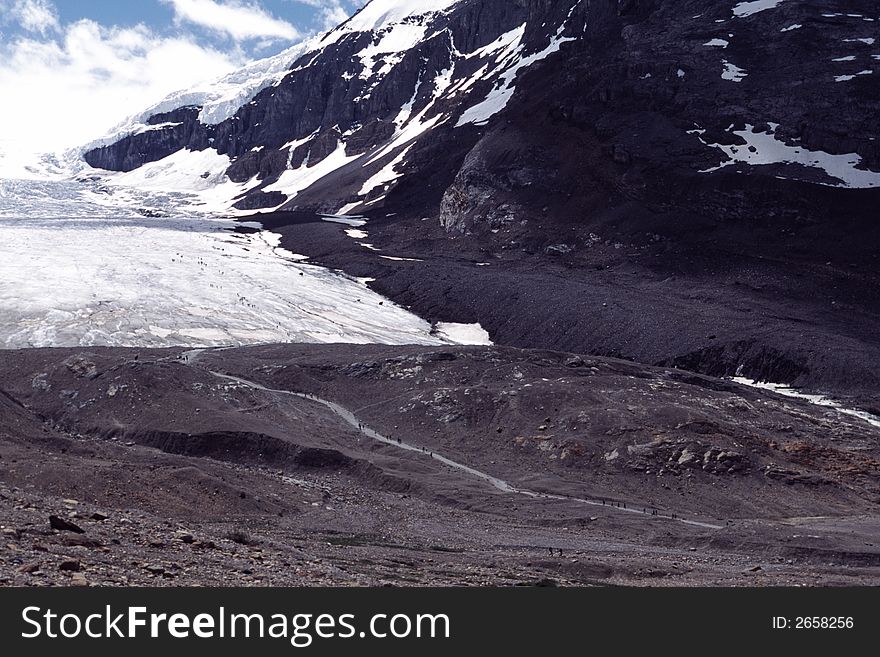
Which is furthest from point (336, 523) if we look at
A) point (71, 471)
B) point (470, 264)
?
point (470, 264)

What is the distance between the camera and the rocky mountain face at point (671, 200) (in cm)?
9106

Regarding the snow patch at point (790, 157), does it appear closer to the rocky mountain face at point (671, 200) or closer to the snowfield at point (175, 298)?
the rocky mountain face at point (671, 200)

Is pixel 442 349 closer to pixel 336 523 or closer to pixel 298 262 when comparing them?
pixel 336 523

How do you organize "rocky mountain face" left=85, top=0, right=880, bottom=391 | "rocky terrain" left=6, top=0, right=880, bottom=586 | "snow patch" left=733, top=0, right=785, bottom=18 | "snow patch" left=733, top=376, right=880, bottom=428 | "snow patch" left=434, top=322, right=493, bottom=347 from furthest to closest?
1. "snow patch" left=733, top=0, right=785, bottom=18
2. "snow patch" left=434, top=322, right=493, bottom=347
3. "rocky mountain face" left=85, top=0, right=880, bottom=391
4. "snow patch" left=733, top=376, right=880, bottom=428
5. "rocky terrain" left=6, top=0, right=880, bottom=586

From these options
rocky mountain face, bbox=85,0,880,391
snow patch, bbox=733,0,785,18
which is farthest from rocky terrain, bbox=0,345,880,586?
snow patch, bbox=733,0,785,18

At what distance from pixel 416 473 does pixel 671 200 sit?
89.5 meters

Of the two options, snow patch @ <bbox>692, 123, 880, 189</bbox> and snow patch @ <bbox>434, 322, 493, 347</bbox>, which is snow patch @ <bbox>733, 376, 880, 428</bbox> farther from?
snow patch @ <bbox>692, 123, 880, 189</bbox>

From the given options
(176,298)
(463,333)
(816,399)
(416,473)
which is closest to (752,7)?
(463,333)

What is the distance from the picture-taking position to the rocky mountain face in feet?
299

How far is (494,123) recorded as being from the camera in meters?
163

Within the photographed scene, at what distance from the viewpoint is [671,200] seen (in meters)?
126

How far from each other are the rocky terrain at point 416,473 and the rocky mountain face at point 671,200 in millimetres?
23019

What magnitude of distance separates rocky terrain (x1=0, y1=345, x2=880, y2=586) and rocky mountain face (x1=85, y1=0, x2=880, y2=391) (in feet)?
75.5

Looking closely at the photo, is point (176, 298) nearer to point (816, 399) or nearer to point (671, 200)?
point (816, 399)
